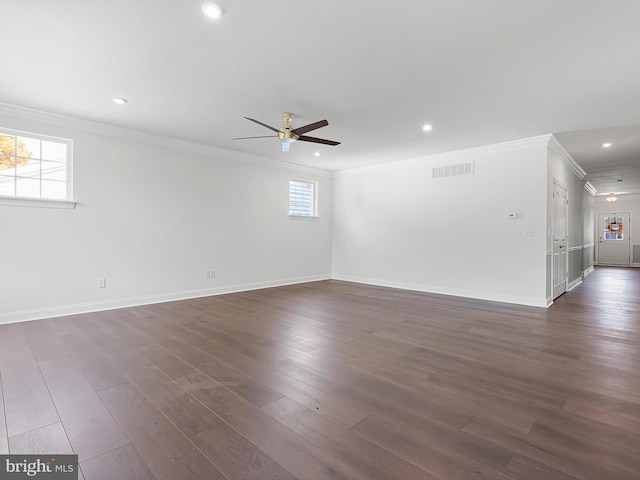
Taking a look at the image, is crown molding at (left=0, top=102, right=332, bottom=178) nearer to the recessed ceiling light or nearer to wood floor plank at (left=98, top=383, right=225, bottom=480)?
the recessed ceiling light

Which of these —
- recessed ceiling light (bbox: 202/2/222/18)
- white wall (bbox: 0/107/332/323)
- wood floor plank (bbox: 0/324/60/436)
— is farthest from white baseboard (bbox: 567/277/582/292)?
wood floor plank (bbox: 0/324/60/436)

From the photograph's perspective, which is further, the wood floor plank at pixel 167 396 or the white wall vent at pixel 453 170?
the white wall vent at pixel 453 170

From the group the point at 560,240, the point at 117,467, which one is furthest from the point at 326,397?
the point at 560,240

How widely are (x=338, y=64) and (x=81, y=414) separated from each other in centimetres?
331

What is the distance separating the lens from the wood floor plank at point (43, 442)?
5.43ft

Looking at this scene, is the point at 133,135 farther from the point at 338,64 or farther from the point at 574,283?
the point at 574,283

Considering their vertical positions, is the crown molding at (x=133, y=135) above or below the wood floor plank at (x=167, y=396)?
above

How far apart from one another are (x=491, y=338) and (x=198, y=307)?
401cm

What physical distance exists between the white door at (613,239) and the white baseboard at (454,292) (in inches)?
415

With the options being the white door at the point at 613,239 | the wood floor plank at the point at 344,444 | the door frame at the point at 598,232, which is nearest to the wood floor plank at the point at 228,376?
the wood floor plank at the point at 344,444

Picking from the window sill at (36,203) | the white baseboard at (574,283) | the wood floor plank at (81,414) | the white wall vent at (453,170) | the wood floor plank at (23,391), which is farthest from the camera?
the white baseboard at (574,283)

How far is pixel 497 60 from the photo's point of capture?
9.42 ft

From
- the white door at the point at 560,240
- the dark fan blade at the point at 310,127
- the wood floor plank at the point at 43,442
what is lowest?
the wood floor plank at the point at 43,442

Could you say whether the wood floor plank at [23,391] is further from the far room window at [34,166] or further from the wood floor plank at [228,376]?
the far room window at [34,166]
